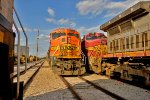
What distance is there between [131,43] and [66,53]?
623 cm

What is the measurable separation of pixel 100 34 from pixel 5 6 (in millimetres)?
14647

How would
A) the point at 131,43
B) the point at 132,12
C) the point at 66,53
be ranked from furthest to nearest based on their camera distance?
the point at 66,53 < the point at 131,43 < the point at 132,12

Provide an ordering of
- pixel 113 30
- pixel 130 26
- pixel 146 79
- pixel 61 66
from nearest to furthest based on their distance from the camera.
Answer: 1. pixel 146 79
2. pixel 130 26
3. pixel 113 30
4. pixel 61 66

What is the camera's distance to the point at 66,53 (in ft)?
53.2

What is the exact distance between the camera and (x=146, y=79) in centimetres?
940

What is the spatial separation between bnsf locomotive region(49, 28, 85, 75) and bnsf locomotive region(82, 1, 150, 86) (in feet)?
8.46

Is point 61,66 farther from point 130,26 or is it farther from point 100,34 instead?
point 130,26

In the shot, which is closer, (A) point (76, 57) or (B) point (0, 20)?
(B) point (0, 20)

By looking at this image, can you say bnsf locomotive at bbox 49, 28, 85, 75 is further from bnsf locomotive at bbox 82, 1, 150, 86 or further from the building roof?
the building roof

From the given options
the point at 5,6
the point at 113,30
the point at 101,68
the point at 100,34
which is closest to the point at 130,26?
the point at 113,30

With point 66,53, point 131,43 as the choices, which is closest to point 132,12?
point 131,43

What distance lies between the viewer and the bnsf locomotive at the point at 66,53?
15.5m

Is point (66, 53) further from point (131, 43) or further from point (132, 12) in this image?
point (132, 12)

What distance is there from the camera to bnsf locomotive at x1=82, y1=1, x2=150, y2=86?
30.6 ft
